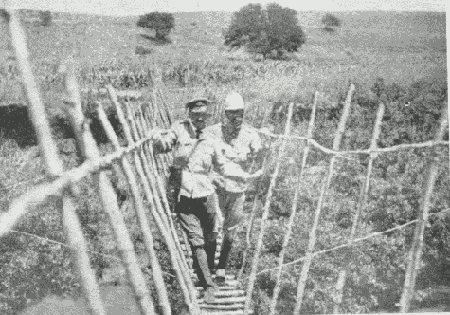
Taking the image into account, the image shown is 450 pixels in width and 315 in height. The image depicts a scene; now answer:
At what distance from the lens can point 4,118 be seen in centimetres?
377

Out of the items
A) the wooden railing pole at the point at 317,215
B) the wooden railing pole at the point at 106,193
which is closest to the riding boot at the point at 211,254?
the wooden railing pole at the point at 317,215

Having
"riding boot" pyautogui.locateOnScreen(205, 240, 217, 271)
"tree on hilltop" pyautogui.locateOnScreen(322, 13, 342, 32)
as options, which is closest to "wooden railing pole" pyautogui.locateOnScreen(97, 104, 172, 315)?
"riding boot" pyautogui.locateOnScreen(205, 240, 217, 271)

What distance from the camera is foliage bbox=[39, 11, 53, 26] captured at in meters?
3.87

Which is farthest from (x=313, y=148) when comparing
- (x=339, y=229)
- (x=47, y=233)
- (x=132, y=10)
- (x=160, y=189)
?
(x=47, y=233)

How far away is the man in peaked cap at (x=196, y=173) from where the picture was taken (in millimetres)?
3703

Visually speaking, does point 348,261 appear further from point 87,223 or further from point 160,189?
point 87,223

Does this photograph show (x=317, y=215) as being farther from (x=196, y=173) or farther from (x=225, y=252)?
(x=196, y=173)

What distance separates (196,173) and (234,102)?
45 centimetres

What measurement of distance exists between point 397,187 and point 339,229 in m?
0.45

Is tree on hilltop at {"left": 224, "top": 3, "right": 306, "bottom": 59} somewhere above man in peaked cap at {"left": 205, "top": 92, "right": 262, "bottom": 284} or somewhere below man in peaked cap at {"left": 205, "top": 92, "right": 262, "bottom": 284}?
above

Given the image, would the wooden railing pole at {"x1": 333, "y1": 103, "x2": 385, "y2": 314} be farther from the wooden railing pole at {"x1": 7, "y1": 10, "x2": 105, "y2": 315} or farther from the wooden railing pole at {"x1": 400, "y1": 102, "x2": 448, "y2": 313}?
the wooden railing pole at {"x1": 7, "y1": 10, "x2": 105, "y2": 315}

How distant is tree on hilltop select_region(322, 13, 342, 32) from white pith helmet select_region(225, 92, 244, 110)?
2.28 ft

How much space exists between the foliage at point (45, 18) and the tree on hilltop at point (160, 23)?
0.49 m

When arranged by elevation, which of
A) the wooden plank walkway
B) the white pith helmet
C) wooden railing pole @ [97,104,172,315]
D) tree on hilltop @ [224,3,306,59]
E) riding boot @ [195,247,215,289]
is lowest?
the wooden plank walkway
